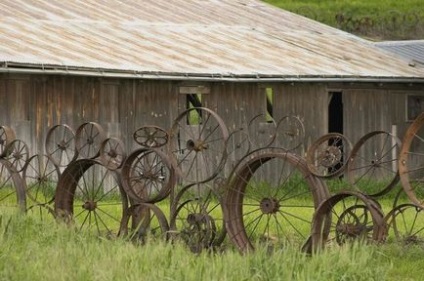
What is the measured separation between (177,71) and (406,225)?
6323 mm

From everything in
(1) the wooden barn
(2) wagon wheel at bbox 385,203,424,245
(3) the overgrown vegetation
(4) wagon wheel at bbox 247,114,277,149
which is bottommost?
(2) wagon wheel at bbox 385,203,424,245

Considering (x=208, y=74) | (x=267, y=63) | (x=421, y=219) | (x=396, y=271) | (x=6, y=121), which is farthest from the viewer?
(x=267, y=63)

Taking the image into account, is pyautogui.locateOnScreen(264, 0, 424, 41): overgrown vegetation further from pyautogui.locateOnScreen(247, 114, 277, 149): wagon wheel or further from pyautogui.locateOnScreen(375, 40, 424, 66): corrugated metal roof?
pyautogui.locateOnScreen(247, 114, 277, 149): wagon wheel

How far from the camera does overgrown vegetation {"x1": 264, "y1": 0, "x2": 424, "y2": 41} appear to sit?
152ft

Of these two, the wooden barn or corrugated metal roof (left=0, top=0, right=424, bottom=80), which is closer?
the wooden barn

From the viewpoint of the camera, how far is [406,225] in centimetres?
1580

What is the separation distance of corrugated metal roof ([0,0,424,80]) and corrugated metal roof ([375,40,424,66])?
19.8 inches

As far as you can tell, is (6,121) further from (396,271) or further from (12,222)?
(396,271)

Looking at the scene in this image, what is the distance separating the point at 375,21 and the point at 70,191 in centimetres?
3505

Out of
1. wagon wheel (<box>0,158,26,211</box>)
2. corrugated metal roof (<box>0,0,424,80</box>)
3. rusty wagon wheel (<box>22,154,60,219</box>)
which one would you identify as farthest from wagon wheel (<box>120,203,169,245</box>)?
corrugated metal roof (<box>0,0,424,80</box>)

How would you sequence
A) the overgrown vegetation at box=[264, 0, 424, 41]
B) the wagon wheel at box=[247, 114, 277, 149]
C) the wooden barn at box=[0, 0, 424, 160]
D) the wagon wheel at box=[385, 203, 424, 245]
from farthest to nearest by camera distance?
1. the overgrown vegetation at box=[264, 0, 424, 41]
2. the wagon wheel at box=[247, 114, 277, 149]
3. the wooden barn at box=[0, 0, 424, 160]
4. the wagon wheel at box=[385, 203, 424, 245]

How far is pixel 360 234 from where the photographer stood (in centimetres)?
1216

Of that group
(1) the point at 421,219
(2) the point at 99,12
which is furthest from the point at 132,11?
(1) the point at 421,219

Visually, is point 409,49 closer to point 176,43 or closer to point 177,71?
point 176,43
